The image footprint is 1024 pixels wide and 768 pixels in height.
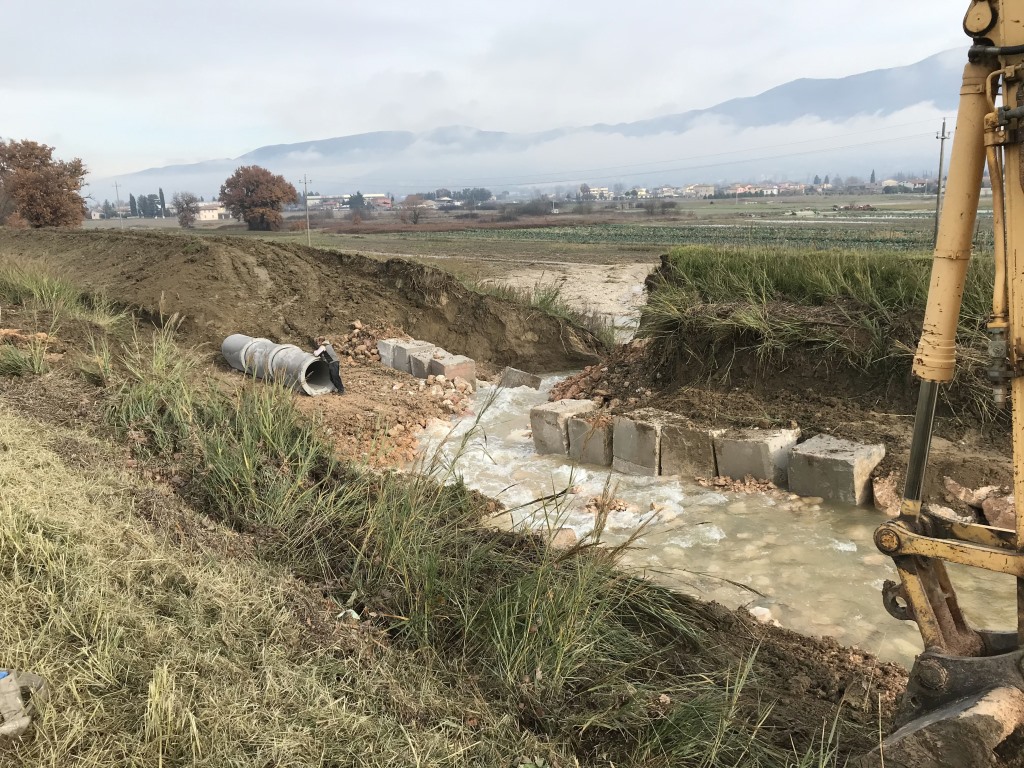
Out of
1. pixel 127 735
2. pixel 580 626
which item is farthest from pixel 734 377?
pixel 127 735

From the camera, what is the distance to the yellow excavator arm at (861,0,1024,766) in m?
2.26

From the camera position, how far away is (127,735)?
7.13ft

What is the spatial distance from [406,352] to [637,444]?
16.9 feet

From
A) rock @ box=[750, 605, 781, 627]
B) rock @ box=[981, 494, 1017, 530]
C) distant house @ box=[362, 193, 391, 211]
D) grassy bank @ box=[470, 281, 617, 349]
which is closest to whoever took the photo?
rock @ box=[750, 605, 781, 627]

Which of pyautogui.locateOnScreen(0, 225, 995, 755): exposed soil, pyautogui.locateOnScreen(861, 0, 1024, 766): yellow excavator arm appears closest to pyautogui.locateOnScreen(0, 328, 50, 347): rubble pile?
pyautogui.locateOnScreen(0, 225, 995, 755): exposed soil

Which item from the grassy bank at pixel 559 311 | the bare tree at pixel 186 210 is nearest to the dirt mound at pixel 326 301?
the grassy bank at pixel 559 311

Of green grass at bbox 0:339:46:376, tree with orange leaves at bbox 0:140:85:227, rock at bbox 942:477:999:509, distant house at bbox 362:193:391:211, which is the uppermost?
distant house at bbox 362:193:391:211

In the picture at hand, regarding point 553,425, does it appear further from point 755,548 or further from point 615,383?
point 755,548

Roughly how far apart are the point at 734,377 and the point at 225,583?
20.2ft

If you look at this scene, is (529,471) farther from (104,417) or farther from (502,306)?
(502,306)

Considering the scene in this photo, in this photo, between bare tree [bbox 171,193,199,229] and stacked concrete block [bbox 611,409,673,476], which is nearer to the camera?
stacked concrete block [bbox 611,409,673,476]

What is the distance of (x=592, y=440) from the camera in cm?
751

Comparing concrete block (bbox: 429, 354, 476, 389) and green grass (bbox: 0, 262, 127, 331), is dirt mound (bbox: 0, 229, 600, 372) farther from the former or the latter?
concrete block (bbox: 429, 354, 476, 389)

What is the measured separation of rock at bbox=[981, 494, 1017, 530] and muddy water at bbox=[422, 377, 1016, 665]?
2.19 feet
